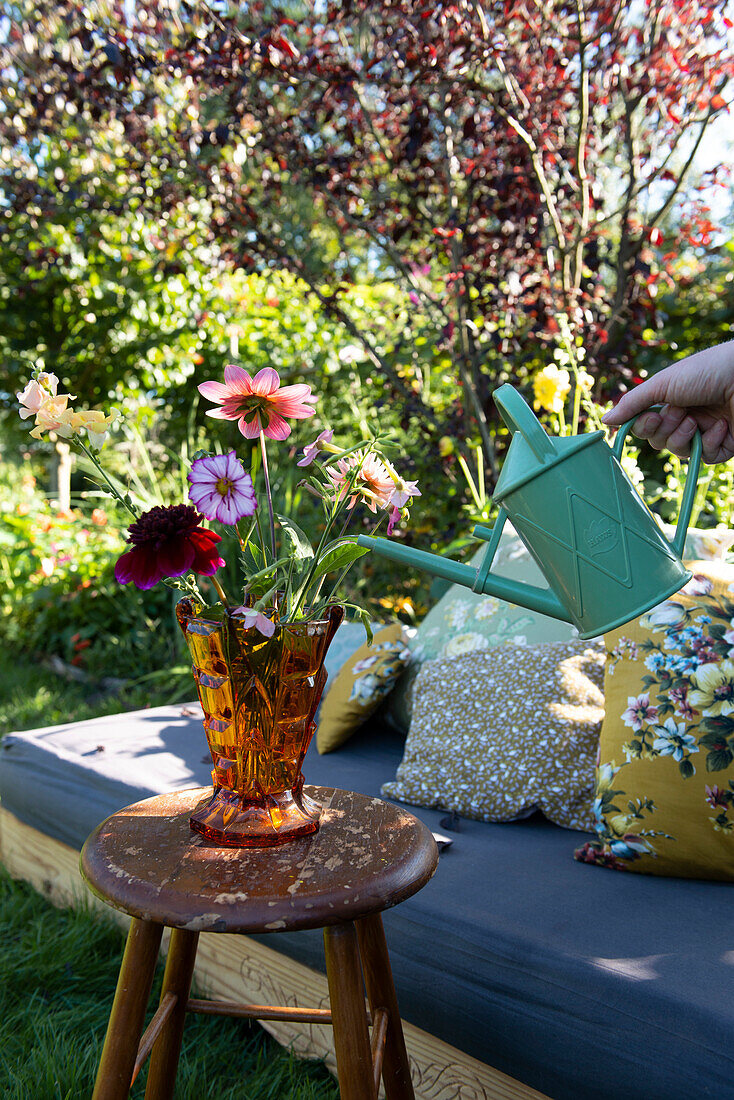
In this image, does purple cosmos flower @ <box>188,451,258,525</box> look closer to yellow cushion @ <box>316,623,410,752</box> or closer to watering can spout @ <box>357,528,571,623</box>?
watering can spout @ <box>357,528,571,623</box>

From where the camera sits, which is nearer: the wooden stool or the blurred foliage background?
the wooden stool

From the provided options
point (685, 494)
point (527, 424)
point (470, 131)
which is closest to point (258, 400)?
point (527, 424)

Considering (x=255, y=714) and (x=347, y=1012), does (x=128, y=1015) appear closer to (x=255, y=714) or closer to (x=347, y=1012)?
(x=347, y=1012)

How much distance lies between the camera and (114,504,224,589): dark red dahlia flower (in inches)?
33.4

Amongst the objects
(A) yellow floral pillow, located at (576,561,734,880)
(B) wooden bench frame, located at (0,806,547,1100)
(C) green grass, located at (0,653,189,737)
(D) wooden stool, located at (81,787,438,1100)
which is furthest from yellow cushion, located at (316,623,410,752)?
(C) green grass, located at (0,653,189,737)

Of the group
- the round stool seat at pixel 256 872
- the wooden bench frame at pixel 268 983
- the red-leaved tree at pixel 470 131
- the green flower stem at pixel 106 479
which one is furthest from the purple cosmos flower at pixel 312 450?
the red-leaved tree at pixel 470 131

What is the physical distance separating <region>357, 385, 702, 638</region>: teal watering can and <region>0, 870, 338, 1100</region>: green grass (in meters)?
1.04

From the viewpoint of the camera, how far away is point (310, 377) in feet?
14.6

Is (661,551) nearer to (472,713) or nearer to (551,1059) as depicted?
(551,1059)

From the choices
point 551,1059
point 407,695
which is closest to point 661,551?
point 551,1059

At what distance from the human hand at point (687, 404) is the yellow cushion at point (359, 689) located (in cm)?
121

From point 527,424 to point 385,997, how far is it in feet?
2.60

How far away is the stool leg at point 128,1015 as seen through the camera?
3.06 feet

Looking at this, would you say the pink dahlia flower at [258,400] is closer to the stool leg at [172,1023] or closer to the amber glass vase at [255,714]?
the amber glass vase at [255,714]
